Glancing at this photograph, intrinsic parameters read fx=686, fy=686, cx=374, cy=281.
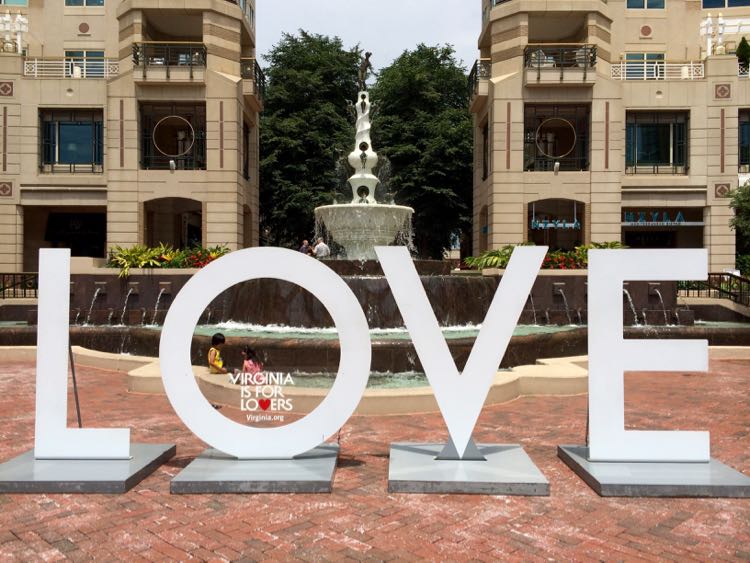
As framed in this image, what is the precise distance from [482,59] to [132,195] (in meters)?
17.5

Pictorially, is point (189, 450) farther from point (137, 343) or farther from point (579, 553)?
point (137, 343)

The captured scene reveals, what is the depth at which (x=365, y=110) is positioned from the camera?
1986cm

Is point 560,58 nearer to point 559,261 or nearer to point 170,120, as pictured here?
point 559,261

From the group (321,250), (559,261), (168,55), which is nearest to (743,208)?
(559,261)

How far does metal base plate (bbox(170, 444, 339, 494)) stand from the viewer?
6098 mm

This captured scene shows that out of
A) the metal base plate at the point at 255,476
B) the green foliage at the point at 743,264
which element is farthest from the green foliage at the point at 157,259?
the green foliage at the point at 743,264

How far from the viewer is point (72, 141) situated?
32.7m

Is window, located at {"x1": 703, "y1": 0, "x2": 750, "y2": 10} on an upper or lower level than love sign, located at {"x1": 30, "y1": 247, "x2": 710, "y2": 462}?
upper

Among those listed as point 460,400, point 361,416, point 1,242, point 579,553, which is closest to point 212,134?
point 1,242

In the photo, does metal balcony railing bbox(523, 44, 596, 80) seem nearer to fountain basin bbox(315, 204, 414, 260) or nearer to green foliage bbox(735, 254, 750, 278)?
green foliage bbox(735, 254, 750, 278)

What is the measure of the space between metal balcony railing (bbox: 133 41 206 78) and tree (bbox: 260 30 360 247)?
8.26 m

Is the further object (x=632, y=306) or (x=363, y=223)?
(x=632, y=306)

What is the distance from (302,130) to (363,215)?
20.7 metres

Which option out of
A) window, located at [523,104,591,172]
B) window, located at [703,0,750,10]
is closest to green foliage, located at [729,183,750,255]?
window, located at [523,104,591,172]
